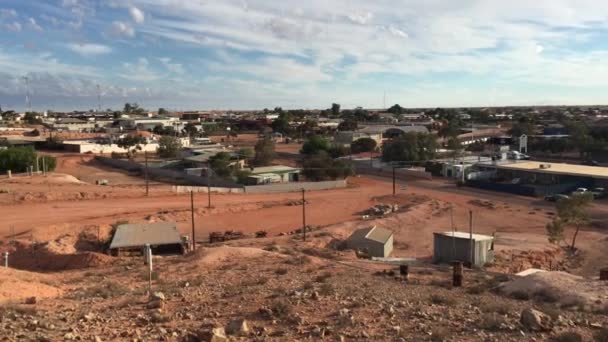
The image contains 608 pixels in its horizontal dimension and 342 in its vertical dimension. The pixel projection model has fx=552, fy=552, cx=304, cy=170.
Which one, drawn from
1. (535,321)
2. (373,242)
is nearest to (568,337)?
(535,321)

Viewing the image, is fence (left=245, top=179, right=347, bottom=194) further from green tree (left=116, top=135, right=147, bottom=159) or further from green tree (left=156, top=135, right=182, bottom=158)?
green tree (left=116, top=135, right=147, bottom=159)

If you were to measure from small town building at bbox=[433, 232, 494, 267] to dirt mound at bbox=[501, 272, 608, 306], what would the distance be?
7.85 meters

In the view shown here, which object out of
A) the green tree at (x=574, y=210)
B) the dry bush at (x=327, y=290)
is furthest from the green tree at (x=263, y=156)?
the dry bush at (x=327, y=290)

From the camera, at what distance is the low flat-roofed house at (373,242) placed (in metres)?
25.5

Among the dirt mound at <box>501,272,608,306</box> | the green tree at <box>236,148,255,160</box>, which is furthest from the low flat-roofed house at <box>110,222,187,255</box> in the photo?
the green tree at <box>236,148,255,160</box>

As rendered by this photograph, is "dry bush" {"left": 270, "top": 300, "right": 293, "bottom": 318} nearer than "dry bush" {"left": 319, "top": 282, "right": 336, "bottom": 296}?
Yes

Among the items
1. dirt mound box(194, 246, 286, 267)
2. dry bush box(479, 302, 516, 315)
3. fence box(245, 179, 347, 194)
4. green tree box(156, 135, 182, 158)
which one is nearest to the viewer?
dry bush box(479, 302, 516, 315)

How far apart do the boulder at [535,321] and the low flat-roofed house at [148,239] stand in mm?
17619

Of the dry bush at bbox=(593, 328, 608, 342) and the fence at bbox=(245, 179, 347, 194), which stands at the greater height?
the dry bush at bbox=(593, 328, 608, 342)

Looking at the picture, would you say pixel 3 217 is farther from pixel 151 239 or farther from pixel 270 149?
pixel 270 149

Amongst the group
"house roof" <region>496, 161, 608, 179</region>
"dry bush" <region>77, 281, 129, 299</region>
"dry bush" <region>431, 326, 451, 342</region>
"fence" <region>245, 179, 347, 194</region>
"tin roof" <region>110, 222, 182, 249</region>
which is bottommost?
"fence" <region>245, 179, 347, 194</region>

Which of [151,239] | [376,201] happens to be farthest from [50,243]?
[376,201]

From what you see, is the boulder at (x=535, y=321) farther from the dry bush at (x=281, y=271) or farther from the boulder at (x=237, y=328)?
the dry bush at (x=281, y=271)

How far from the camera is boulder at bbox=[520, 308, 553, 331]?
1019 centimetres
